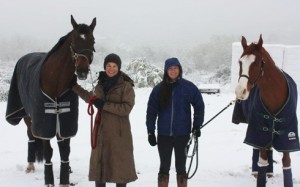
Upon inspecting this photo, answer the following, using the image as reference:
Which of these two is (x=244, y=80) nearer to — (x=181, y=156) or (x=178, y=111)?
(x=178, y=111)

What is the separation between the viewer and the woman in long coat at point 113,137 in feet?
11.2

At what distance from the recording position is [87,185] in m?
4.34

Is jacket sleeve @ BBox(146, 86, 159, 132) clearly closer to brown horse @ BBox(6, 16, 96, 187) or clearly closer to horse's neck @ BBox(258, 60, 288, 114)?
brown horse @ BBox(6, 16, 96, 187)

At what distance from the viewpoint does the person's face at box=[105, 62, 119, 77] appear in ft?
11.2

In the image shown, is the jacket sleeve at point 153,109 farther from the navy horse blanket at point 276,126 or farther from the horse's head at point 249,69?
the navy horse blanket at point 276,126

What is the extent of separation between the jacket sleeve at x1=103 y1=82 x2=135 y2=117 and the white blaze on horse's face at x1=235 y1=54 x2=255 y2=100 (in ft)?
3.20

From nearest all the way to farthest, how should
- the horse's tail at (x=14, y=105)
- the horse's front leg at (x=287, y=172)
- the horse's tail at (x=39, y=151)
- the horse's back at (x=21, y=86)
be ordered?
the horse's front leg at (x=287, y=172), the horse's back at (x=21, y=86), the horse's tail at (x=39, y=151), the horse's tail at (x=14, y=105)

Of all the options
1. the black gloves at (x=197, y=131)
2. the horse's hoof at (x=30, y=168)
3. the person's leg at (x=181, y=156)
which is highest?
the black gloves at (x=197, y=131)

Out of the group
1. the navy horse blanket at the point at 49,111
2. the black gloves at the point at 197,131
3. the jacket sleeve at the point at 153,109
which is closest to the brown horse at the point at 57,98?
the navy horse blanket at the point at 49,111

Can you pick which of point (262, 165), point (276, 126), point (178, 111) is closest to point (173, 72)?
point (178, 111)

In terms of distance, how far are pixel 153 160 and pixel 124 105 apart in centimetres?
212

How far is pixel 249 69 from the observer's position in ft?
11.0

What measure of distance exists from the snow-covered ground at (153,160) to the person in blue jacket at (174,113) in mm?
828

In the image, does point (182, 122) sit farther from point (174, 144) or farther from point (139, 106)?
point (139, 106)
